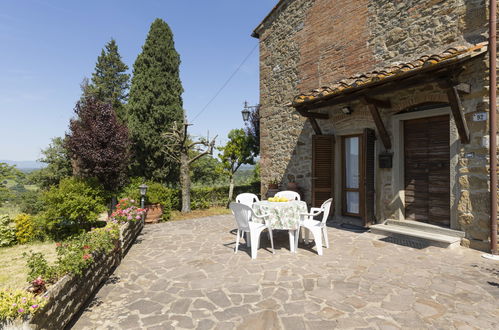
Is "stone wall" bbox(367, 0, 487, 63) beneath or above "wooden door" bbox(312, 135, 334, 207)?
above

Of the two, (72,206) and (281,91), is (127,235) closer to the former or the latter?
(72,206)

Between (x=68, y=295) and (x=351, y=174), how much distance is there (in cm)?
682

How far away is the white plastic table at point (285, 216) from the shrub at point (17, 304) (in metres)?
3.53

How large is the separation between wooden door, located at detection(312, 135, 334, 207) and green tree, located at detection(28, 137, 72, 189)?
14699 mm

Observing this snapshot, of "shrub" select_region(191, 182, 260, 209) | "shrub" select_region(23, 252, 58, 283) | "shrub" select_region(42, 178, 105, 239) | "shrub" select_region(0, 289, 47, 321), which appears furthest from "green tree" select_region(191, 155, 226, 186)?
"shrub" select_region(0, 289, 47, 321)

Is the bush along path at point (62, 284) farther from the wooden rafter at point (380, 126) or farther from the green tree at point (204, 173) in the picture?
the green tree at point (204, 173)

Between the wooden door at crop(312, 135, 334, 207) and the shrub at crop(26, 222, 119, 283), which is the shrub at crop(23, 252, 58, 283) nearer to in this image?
the shrub at crop(26, 222, 119, 283)

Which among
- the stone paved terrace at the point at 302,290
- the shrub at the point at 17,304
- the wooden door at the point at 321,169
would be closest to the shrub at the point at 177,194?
the stone paved terrace at the point at 302,290

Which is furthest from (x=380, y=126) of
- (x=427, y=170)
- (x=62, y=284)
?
(x=62, y=284)


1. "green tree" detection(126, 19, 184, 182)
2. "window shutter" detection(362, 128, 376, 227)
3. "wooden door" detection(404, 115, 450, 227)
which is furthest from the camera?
"green tree" detection(126, 19, 184, 182)

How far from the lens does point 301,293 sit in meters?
3.39

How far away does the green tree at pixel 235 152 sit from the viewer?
1240cm

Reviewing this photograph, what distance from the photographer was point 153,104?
1159cm

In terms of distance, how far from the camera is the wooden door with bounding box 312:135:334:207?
7.55 metres
